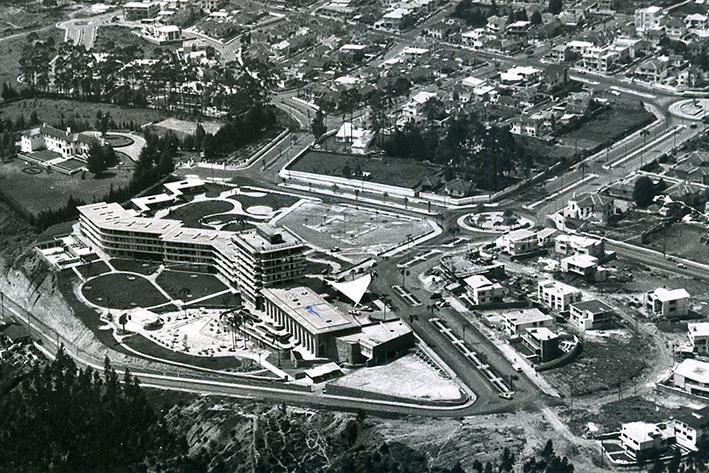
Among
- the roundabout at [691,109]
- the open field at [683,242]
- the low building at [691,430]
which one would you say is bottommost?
the roundabout at [691,109]

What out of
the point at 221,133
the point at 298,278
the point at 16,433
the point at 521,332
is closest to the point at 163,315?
the point at 298,278

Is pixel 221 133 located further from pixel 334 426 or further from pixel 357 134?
pixel 334 426

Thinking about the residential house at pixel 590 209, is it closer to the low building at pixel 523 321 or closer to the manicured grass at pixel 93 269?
the low building at pixel 523 321

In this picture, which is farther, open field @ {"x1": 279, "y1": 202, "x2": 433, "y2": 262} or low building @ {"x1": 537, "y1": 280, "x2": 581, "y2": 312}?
open field @ {"x1": 279, "y1": 202, "x2": 433, "y2": 262}

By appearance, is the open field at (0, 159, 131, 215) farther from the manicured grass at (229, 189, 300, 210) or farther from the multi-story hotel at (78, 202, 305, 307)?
the manicured grass at (229, 189, 300, 210)

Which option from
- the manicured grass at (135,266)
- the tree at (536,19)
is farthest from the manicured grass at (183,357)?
the tree at (536,19)

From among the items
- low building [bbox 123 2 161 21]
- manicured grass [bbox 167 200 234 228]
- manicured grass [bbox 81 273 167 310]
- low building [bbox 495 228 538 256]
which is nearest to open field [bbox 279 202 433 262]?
manicured grass [bbox 167 200 234 228]

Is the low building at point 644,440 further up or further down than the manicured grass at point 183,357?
further up
